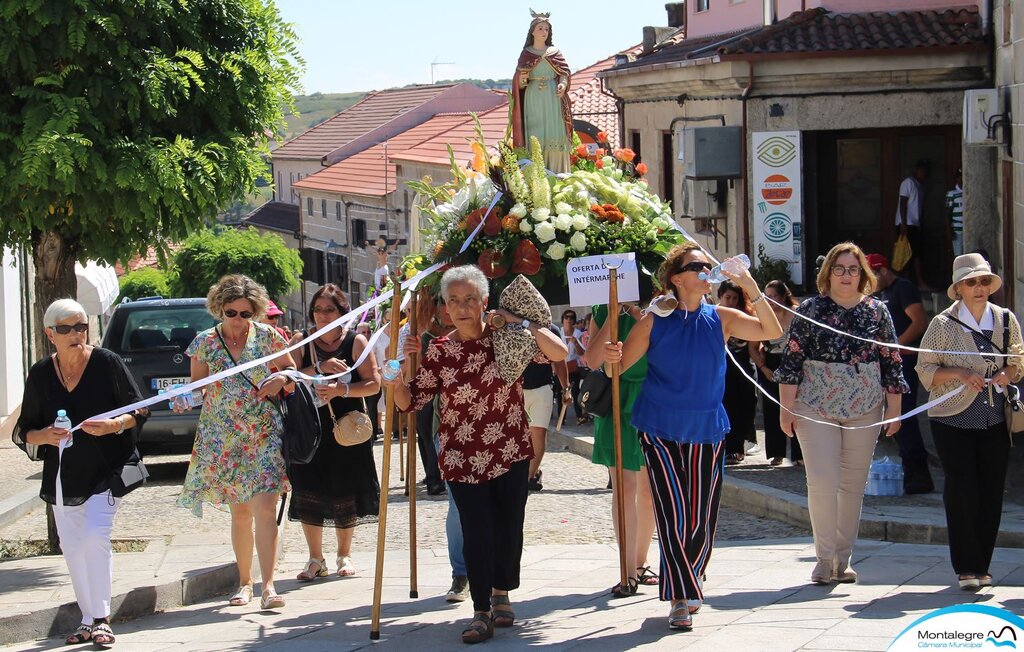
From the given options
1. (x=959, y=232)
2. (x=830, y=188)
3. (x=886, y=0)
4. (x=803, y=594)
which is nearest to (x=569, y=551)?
(x=803, y=594)

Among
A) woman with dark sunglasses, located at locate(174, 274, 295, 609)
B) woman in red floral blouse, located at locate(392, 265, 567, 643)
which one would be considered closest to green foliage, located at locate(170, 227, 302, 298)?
woman with dark sunglasses, located at locate(174, 274, 295, 609)

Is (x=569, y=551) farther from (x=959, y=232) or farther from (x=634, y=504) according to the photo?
(x=959, y=232)

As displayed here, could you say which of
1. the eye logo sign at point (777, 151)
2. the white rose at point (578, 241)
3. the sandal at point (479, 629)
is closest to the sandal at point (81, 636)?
the sandal at point (479, 629)

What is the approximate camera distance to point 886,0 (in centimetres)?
1880

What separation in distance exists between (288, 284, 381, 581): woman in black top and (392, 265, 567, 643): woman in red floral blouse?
1502mm

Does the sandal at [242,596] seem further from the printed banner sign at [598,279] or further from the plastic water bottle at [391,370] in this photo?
the printed banner sign at [598,279]

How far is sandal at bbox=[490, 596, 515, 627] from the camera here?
6676 mm

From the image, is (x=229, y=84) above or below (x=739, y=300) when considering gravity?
above

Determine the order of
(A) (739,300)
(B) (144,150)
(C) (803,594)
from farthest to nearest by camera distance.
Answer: (A) (739,300), (B) (144,150), (C) (803,594)

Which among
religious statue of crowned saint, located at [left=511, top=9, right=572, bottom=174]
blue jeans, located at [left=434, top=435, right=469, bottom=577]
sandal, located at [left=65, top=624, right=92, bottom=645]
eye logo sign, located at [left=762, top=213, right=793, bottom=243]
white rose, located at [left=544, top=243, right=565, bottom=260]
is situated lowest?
sandal, located at [left=65, top=624, right=92, bottom=645]

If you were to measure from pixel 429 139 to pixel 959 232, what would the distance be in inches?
1056

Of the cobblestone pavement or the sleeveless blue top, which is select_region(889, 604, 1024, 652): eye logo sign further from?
the cobblestone pavement

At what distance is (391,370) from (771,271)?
1181 centimetres

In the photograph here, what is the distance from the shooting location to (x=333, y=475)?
8305 mm
